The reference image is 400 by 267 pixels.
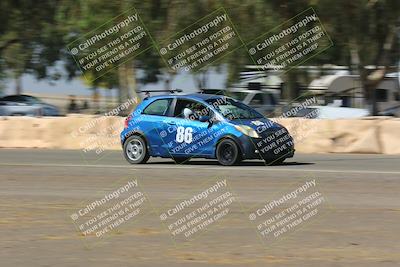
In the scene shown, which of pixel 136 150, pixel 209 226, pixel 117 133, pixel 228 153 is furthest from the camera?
pixel 117 133

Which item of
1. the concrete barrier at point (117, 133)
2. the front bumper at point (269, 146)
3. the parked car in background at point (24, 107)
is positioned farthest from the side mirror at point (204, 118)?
the parked car in background at point (24, 107)

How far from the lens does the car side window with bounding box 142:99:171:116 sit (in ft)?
57.6

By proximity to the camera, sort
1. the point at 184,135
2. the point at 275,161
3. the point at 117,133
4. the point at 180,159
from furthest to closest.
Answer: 1. the point at 117,133
2. the point at 180,159
3. the point at 275,161
4. the point at 184,135

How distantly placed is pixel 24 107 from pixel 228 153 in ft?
73.2

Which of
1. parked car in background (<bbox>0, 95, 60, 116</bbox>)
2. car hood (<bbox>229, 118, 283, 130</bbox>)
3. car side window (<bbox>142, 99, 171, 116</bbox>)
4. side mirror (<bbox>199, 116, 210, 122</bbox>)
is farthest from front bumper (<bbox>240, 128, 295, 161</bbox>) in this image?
parked car in background (<bbox>0, 95, 60, 116</bbox>)

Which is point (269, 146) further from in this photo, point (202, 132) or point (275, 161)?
point (202, 132)

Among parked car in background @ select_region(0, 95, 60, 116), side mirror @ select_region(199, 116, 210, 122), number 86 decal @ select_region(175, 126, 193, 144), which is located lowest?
number 86 decal @ select_region(175, 126, 193, 144)

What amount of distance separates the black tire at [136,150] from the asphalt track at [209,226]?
246 mm

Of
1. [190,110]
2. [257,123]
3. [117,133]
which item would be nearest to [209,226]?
[257,123]

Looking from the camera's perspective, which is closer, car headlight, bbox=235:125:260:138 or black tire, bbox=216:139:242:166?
car headlight, bbox=235:125:260:138

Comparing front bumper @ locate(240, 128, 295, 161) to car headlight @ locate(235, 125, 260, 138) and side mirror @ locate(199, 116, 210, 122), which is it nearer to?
car headlight @ locate(235, 125, 260, 138)

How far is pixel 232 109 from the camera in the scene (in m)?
17.2

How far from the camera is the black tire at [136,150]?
1766cm

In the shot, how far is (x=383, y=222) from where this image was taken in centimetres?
Result: 966
